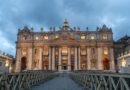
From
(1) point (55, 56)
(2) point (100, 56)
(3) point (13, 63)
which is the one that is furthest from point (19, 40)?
(2) point (100, 56)

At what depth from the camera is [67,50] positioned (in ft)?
348

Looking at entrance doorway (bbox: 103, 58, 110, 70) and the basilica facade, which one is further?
entrance doorway (bbox: 103, 58, 110, 70)

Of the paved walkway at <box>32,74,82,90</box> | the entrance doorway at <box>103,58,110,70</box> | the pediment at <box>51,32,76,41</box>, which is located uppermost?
the pediment at <box>51,32,76,41</box>

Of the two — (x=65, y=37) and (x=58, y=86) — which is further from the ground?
(x=65, y=37)

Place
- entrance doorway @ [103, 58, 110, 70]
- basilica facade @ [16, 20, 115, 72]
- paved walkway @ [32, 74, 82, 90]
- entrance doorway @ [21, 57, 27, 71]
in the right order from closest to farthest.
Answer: paved walkway @ [32, 74, 82, 90] → basilica facade @ [16, 20, 115, 72] → entrance doorway @ [103, 58, 110, 70] → entrance doorway @ [21, 57, 27, 71]

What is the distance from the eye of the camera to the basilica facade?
10550 cm

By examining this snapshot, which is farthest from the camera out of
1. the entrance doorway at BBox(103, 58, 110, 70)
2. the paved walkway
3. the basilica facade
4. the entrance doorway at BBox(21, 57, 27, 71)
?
the entrance doorway at BBox(21, 57, 27, 71)

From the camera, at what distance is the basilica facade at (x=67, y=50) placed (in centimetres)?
10550

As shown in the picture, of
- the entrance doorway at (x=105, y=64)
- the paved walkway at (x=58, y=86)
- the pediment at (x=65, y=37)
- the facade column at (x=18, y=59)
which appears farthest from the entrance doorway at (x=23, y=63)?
the paved walkway at (x=58, y=86)

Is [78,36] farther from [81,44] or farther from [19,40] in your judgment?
[19,40]

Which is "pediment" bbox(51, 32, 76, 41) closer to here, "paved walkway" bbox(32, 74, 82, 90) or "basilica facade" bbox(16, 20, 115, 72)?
"basilica facade" bbox(16, 20, 115, 72)

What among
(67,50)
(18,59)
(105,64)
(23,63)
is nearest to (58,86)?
(67,50)

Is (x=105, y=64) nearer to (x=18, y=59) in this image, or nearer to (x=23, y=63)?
(x=23, y=63)

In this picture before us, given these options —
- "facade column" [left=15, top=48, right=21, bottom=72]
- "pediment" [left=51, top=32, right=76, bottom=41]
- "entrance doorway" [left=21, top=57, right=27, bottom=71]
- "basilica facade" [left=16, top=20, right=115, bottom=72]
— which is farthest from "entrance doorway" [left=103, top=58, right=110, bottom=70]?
"facade column" [left=15, top=48, right=21, bottom=72]
